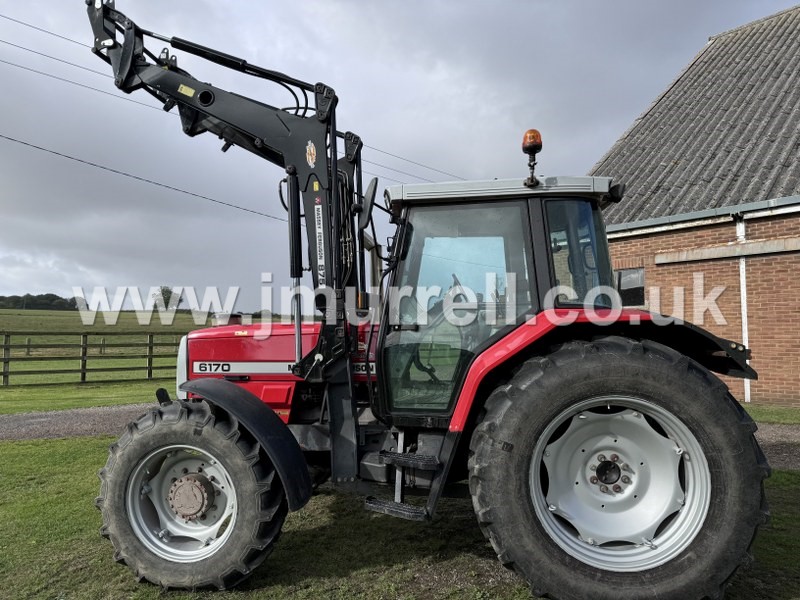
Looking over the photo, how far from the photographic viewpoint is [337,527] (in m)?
3.97

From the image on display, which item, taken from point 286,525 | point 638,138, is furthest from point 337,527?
point 638,138

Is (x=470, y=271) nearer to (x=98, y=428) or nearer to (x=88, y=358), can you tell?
(x=98, y=428)

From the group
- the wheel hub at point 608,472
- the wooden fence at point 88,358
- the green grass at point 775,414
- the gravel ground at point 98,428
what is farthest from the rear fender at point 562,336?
the wooden fence at point 88,358

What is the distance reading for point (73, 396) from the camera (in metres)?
12.5

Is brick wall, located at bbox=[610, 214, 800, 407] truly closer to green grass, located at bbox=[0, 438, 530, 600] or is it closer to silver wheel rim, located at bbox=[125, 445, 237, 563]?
green grass, located at bbox=[0, 438, 530, 600]

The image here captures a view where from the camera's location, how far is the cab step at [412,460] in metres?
3.07

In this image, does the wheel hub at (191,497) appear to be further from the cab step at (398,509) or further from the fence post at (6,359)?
the fence post at (6,359)

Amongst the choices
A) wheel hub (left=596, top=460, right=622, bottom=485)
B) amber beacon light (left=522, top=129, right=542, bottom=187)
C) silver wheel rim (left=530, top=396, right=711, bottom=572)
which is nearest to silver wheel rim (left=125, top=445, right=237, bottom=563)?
silver wheel rim (left=530, top=396, right=711, bottom=572)

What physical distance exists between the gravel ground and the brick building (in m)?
2.30

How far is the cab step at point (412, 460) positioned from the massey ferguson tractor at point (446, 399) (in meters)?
0.01

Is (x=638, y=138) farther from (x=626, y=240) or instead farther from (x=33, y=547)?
(x=33, y=547)

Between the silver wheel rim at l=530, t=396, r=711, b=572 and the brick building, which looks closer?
the silver wheel rim at l=530, t=396, r=711, b=572

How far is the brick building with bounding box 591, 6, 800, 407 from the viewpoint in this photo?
8.92 metres

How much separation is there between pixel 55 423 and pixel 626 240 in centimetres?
1037
